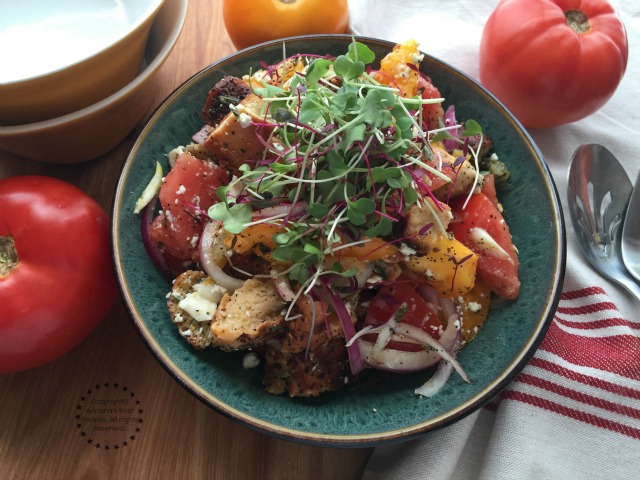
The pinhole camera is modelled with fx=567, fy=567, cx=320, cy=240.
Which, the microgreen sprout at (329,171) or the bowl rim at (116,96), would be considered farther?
the bowl rim at (116,96)

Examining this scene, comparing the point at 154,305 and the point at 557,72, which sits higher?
the point at 557,72

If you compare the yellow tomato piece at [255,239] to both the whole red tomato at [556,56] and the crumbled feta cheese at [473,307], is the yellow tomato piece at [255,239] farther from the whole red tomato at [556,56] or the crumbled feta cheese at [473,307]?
the whole red tomato at [556,56]

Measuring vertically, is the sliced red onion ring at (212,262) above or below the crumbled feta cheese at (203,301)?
above

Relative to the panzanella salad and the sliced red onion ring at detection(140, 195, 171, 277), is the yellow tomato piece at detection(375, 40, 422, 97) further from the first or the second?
the sliced red onion ring at detection(140, 195, 171, 277)

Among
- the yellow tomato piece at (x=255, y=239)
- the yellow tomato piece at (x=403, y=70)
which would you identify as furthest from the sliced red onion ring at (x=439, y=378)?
the yellow tomato piece at (x=403, y=70)

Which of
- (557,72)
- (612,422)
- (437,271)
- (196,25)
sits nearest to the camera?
(437,271)

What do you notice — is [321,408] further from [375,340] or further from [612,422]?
[612,422]

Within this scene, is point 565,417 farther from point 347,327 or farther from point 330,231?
point 330,231

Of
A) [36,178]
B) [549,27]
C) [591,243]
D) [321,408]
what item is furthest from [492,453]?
[36,178]
